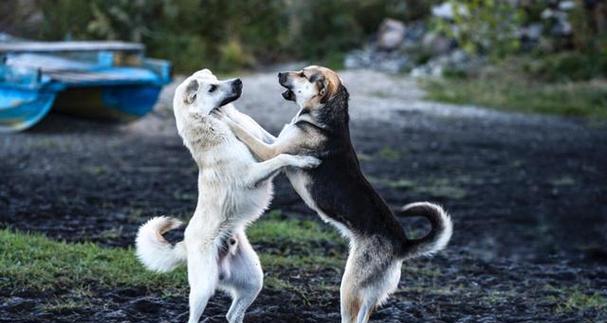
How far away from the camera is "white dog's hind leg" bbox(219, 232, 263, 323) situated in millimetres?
5430

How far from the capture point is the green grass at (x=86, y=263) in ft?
20.6

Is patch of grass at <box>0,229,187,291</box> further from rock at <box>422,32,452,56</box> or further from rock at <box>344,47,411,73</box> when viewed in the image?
rock at <box>422,32,452,56</box>

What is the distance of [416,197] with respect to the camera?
9.70 metres

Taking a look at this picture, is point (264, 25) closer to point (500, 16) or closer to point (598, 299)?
point (500, 16)

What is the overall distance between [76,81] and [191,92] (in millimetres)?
6774

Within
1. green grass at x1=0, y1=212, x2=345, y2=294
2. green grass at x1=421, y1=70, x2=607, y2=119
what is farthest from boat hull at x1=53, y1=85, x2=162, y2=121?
green grass at x1=0, y1=212, x2=345, y2=294

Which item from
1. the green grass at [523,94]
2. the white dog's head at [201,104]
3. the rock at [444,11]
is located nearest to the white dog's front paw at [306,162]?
the white dog's head at [201,104]

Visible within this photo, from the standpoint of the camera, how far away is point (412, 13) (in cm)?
2148

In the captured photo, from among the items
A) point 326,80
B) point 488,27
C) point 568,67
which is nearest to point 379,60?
point 488,27

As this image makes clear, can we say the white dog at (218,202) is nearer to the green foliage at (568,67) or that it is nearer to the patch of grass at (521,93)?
the patch of grass at (521,93)

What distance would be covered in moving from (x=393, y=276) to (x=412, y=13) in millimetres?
16678

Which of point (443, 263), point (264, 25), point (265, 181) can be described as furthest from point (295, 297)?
point (264, 25)

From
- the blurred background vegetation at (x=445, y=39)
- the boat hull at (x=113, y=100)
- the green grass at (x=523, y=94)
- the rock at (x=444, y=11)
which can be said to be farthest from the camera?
the rock at (x=444, y=11)

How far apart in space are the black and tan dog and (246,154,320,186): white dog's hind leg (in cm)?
6
